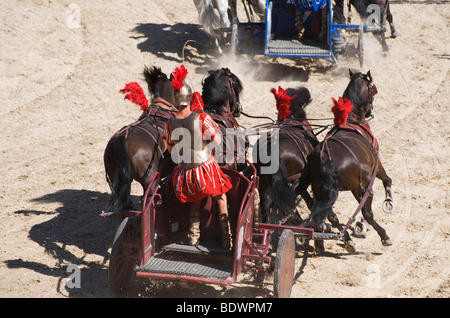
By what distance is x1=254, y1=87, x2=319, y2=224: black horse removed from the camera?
6.48 meters

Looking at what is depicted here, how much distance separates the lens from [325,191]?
6246 millimetres

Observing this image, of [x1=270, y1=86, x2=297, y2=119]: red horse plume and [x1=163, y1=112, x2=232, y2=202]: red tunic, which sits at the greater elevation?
[x1=270, y1=86, x2=297, y2=119]: red horse plume

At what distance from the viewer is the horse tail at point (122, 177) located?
6.40 metres

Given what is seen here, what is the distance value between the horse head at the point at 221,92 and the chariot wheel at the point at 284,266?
238cm

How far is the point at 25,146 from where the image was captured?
34.0ft

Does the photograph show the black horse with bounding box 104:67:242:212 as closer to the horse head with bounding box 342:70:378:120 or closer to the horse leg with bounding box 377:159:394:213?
the horse head with bounding box 342:70:378:120

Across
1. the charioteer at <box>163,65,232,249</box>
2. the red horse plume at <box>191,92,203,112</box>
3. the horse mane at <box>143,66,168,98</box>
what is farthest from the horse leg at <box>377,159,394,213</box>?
the horse mane at <box>143,66,168,98</box>

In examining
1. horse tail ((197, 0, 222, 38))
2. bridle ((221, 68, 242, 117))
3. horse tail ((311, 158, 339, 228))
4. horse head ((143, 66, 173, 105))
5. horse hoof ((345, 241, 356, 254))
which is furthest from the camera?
horse tail ((197, 0, 222, 38))

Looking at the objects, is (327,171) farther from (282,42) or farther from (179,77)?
(282,42)

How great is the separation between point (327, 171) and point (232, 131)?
4.47ft

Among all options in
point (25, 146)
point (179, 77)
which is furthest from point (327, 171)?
point (25, 146)

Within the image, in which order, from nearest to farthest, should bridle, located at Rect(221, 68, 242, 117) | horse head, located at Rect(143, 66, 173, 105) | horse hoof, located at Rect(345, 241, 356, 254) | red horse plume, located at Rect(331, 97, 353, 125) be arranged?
horse hoof, located at Rect(345, 241, 356, 254) < red horse plume, located at Rect(331, 97, 353, 125) < bridle, located at Rect(221, 68, 242, 117) < horse head, located at Rect(143, 66, 173, 105)

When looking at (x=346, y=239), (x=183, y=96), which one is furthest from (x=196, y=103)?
(x=346, y=239)

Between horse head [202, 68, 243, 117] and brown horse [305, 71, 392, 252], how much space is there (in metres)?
1.44
